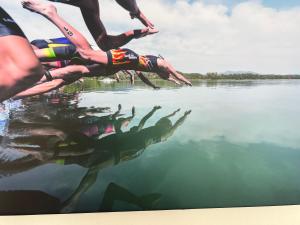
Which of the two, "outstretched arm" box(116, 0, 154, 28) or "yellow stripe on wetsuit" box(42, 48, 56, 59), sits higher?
"outstretched arm" box(116, 0, 154, 28)

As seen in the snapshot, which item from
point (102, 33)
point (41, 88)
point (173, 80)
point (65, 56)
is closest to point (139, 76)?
point (173, 80)

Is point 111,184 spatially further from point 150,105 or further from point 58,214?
point 150,105

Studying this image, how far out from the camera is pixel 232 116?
186 cm

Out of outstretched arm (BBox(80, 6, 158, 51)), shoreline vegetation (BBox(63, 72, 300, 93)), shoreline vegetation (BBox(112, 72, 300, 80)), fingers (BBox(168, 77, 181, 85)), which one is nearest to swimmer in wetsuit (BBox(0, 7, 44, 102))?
shoreline vegetation (BBox(63, 72, 300, 93))

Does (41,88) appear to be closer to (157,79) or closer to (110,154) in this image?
(110,154)

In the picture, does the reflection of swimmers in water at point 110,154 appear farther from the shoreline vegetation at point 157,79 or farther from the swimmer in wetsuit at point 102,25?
the swimmer in wetsuit at point 102,25

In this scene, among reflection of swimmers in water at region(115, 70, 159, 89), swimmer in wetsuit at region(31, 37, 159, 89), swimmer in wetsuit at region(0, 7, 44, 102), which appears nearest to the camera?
swimmer in wetsuit at region(0, 7, 44, 102)

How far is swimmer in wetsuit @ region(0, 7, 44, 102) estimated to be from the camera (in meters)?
1.63

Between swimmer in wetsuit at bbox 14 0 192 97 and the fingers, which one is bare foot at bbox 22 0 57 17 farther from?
the fingers

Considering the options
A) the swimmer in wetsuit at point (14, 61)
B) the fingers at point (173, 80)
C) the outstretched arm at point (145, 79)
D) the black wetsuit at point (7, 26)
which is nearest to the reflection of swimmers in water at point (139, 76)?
the outstretched arm at point (145, 79)

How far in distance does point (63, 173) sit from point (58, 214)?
23 centimetres

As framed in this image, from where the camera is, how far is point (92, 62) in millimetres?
1811

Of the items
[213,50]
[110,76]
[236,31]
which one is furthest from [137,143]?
[236,31]

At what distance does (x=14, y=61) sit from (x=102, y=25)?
53 centimetres
